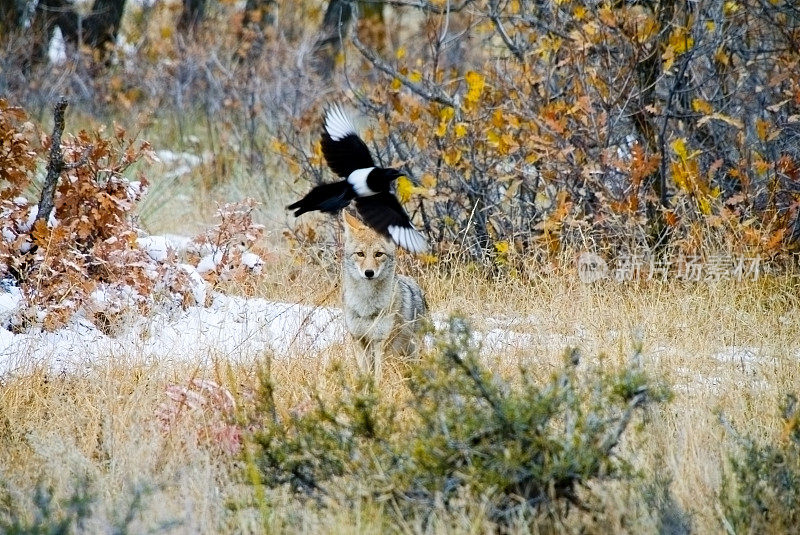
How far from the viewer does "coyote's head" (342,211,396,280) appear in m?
5.84

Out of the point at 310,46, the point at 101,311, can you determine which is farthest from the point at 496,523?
the point at 310,46

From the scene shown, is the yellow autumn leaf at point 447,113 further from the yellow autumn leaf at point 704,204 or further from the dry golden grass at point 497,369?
the yellow autumn leaf at point 704,204

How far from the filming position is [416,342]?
582 centimetres

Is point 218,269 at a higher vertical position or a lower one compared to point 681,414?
higher

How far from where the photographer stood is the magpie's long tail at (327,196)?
207 inches

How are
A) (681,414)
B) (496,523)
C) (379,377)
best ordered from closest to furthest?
1. (496,523)
2. (681,414)
3. (379,377)

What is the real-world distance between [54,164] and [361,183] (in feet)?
6.06

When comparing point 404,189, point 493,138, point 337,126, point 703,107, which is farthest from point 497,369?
point 703,107

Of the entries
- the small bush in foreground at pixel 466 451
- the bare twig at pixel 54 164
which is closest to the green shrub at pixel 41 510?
the small bush in foreground at pixel 466 451

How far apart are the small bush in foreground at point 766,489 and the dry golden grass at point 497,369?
0.35ft

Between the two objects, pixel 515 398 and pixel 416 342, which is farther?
pixel 416 342

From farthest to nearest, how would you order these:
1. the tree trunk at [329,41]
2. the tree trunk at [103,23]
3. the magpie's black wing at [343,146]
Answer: the tree trunk at [329,41], the tree trunk at [103,23], the magpie's black wing at [343,146]

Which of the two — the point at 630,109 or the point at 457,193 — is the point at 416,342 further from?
the point at 630,109

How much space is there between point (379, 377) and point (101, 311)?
1.72 metres
